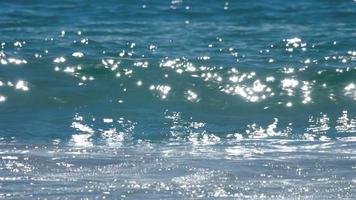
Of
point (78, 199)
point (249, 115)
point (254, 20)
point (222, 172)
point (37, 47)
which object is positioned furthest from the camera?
point (254, 20)

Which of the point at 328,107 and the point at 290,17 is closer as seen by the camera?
the point at 328,107

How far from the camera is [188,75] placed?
11.2 m

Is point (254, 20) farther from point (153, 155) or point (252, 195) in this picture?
point (252, 195)

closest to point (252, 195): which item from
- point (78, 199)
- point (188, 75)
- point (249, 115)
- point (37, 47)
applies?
point (78, 199)

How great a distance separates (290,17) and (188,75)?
337 centimetres

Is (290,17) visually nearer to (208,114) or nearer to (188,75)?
(188,75)

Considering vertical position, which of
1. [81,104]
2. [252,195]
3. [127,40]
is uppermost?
[127,40]

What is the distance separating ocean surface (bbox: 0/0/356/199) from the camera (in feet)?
21.6

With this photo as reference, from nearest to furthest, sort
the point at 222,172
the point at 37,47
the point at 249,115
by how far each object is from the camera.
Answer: the point at 222,172, the point at 249,115, the point at 37,47

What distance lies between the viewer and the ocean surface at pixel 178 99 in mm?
6578

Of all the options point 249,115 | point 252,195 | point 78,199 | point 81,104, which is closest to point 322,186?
point 252,195

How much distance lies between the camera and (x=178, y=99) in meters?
10.4

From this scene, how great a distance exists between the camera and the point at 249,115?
9766 millimetres

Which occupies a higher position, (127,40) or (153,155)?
(127,40)
